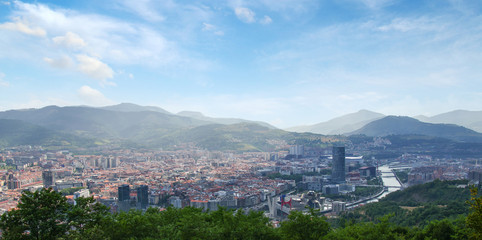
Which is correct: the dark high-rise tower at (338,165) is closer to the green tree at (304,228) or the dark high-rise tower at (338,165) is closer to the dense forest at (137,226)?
the dense forest at (137,226)

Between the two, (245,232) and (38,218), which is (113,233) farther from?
(245,232)

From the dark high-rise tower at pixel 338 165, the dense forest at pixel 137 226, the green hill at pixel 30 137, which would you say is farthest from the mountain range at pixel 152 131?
the dense forest at pixel 137 226

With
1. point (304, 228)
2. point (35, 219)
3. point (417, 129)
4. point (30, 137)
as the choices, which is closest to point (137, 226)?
point (35, 219)

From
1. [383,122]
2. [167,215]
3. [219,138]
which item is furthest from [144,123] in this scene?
[167,215]

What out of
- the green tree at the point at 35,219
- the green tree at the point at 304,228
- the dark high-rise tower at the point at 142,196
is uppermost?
the green tree at the point at 35,219

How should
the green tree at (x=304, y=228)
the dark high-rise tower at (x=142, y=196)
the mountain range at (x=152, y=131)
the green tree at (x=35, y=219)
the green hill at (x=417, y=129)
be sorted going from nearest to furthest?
1. the green tree at (x=35, y=219)
2. the green tree at (x=304, y=228)
3. the dark high-rise tower at (x=142, y=196)
4. the mountain range at (x=152, y=131)
5. the green hill at (x=417, y=129)

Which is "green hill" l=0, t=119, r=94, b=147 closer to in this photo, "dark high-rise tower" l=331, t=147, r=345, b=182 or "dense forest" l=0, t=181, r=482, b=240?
"dark high-rise tower" l=331, t=147, r=345, b=182

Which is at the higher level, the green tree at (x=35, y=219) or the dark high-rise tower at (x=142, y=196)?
the green tree at (x=35, y=219)

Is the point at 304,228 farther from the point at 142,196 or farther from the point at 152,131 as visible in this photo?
the point at 152,131
